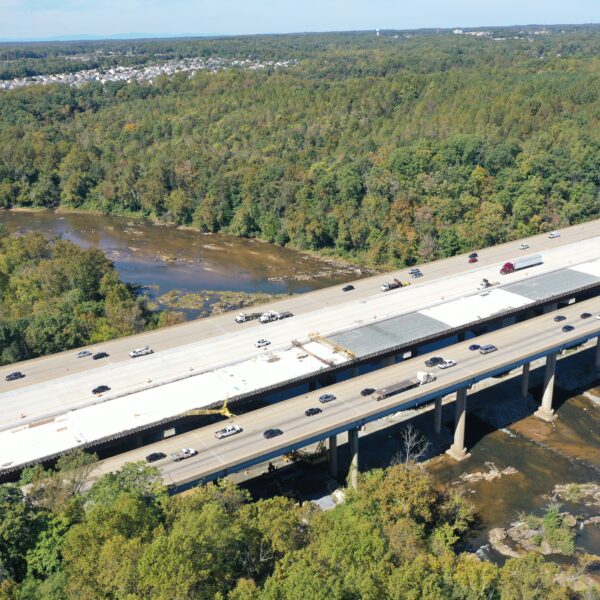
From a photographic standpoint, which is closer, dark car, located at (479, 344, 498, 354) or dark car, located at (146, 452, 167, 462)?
dark car, located at (146, 452, 167, 462)

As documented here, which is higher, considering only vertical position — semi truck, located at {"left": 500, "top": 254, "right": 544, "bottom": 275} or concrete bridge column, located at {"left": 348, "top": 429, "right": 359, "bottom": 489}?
semi truck, located at {"left": 500, "top": 254, "right": 544, "bottom": 275}

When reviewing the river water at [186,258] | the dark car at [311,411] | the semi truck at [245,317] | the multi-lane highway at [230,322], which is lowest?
Result: the river water at [186,258]

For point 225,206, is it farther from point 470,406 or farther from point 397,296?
point 470,406

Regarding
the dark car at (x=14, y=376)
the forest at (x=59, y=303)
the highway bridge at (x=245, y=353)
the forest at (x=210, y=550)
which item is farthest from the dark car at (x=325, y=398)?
the forest at (x=59, y=303)

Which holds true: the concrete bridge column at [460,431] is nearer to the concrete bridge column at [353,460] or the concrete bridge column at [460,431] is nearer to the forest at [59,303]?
the concrete bridge column at [353,460]

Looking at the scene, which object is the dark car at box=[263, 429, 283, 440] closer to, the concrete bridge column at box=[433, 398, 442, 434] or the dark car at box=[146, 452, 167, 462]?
the dark car at box=[146, 452, 167, 462]

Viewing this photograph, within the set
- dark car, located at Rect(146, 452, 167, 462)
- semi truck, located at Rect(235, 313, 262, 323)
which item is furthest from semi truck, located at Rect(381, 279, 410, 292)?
dark car, located at Rect(146, 452, 167, 462)

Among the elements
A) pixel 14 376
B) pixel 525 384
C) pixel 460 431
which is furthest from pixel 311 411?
pixel 525 384
